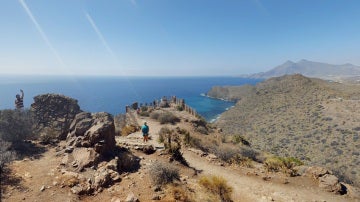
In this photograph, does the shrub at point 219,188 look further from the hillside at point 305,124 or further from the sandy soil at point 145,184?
the hillside at point 305,124

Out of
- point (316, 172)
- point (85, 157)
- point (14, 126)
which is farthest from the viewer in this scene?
point (14, 126)

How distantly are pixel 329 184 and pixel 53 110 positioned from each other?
846 inches

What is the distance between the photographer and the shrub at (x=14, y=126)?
1313cm

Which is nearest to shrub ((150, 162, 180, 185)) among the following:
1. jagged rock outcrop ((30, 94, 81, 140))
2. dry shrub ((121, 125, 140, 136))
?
dry shrub ((121, 125, 140, 136))

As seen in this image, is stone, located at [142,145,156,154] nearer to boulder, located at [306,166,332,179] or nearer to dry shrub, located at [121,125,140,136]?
dry shrub, located at [121,125,140,136]

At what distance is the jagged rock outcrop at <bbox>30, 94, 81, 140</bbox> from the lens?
20.8 meters

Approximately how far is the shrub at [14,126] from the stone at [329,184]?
622 inches

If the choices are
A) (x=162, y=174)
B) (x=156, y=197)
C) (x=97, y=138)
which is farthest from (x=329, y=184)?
(x=97, y=138)

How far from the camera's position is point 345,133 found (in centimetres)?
4678

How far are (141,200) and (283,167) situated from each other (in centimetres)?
870

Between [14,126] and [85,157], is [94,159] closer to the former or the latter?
[85,157]

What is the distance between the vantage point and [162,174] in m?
9.91

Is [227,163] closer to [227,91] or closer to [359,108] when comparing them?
[359,108]

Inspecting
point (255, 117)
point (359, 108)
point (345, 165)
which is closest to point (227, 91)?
point (255, 117)
